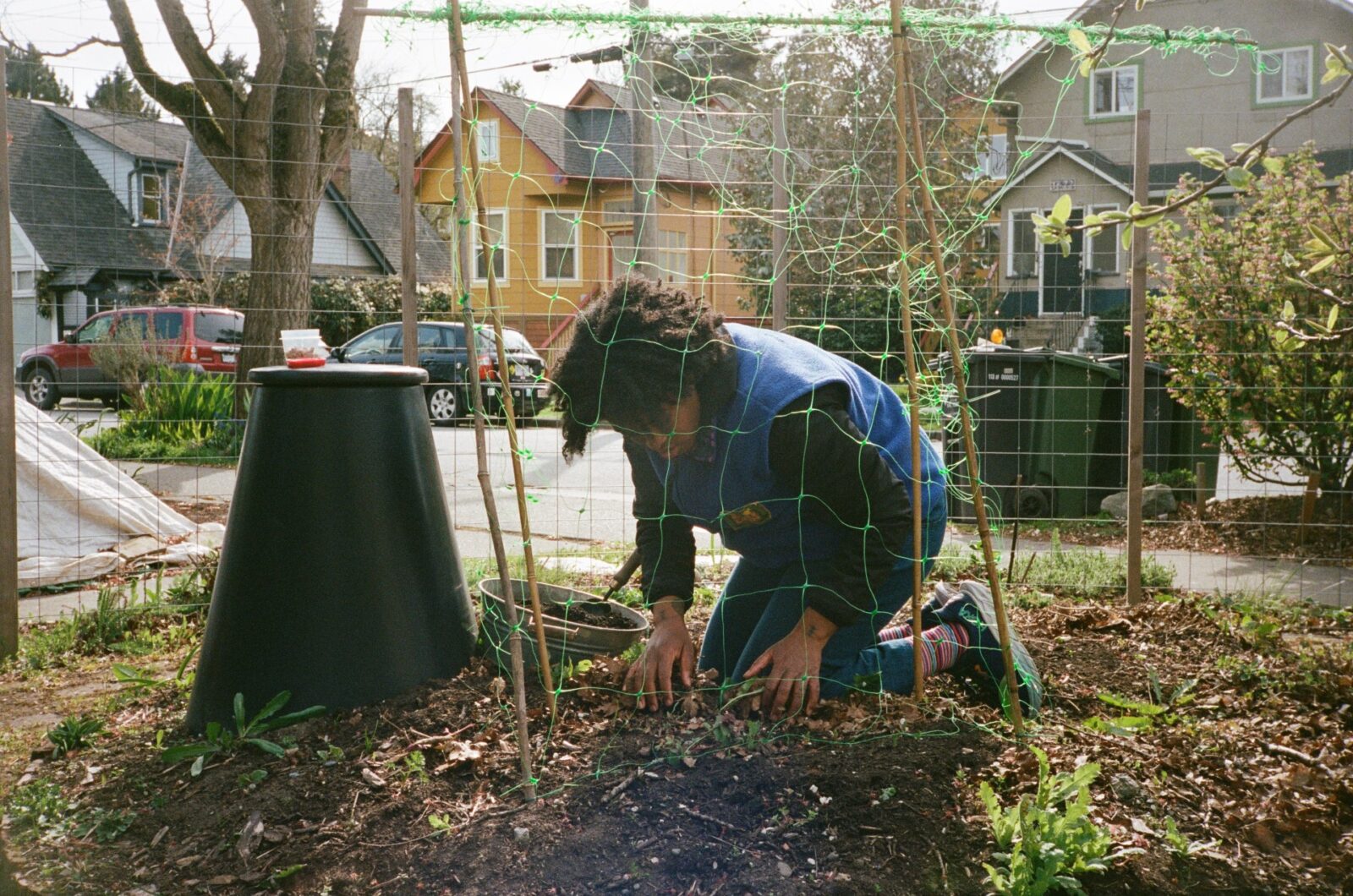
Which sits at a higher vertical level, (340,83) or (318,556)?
(340,83)

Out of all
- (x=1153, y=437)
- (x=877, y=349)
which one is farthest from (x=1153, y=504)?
(x=877, y=349)

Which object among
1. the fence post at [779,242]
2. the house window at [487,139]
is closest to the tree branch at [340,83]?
the house window at [487,139]

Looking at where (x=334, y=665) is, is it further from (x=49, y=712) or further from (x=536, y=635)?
(x=49, y=712)

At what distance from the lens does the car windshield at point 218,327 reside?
14281 mm

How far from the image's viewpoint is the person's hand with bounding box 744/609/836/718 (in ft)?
8.60

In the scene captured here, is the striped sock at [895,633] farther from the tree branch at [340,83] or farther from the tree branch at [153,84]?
the tree branch at [153,84]

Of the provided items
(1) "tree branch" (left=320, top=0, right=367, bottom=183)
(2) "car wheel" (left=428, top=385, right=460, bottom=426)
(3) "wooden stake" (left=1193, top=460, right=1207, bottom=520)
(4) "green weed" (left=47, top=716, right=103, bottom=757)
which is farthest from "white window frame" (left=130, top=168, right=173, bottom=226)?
(4) "green weed" (left=47, top=716, right=103, bottom=757)

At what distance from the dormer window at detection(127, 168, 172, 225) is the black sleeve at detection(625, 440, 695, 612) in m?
23.7

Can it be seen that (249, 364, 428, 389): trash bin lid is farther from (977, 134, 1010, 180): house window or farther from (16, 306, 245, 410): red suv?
(16, 306, 245, 410): red suv

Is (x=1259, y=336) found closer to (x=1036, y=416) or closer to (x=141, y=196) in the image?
(x=1036, y=416)

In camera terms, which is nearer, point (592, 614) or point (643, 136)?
point (592, 614)

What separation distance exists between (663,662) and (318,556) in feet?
2.98

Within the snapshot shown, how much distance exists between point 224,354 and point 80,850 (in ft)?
42.1

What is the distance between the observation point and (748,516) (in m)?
2.79
